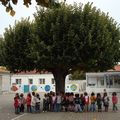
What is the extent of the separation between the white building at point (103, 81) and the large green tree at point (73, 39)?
37.7 meters

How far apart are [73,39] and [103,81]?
41771 millimetres

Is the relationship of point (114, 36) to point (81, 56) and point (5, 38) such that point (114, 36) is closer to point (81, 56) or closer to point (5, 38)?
point (81, 56)

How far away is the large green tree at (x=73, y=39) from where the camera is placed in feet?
95.1

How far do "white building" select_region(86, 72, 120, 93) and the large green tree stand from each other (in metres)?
37.7

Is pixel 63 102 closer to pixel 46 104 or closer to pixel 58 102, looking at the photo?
pixel 58 102

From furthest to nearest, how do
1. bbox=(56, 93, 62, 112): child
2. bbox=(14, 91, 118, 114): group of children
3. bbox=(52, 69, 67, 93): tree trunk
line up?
bbox=(52, 69, 67, 93): tree trunk → bbox=(56, 93, 62, 112): child → bbox=(14, 91, 118, 114): group of children

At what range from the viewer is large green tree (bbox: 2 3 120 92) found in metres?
29.0

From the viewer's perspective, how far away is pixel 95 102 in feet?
95.2

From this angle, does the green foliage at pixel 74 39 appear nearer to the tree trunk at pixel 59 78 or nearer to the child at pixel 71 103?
the tree trunk at pixel 59 78

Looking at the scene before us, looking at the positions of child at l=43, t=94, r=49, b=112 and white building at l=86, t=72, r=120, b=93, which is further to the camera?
white building at l=86, t=72, r=120, b=93

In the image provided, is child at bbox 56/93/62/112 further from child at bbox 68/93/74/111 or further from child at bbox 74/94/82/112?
child at bbox 74/94/82/112

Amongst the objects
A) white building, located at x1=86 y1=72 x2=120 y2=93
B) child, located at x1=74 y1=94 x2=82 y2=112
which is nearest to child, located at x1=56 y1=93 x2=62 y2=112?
child, located at x1=74 y1=94 x2=82 y2=112

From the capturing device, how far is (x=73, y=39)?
28797 millimetres

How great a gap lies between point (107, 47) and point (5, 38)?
799 centimetres
